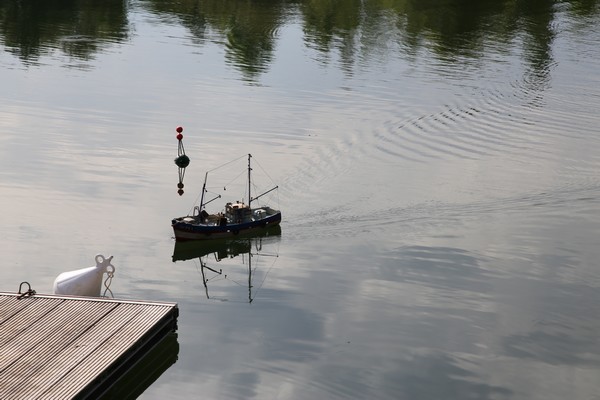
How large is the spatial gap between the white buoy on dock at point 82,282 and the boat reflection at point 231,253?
5.94 m

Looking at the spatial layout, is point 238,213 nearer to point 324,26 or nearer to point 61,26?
point 324,26

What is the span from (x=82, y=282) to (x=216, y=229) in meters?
10.5

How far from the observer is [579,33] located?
10006 centimetres

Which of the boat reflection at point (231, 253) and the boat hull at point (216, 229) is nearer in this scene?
the boat reflection at point (231, 253)

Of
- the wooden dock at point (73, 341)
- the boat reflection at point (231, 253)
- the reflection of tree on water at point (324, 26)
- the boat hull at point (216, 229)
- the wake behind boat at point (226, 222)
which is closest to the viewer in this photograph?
the wooden dock at point (73, 341)

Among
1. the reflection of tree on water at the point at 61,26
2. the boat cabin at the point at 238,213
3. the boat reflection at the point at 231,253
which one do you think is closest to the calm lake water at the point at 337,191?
the boat reflection at the point at 231,253

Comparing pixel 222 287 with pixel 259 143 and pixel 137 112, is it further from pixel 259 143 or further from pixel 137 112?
pixel 137 112

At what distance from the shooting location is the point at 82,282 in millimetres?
42781

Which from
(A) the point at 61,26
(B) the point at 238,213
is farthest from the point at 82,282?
(A) the point at 61,26

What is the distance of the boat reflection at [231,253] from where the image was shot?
161 ft

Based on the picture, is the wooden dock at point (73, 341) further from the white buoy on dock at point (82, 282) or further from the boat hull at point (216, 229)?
the boat hull at point (216, 229)

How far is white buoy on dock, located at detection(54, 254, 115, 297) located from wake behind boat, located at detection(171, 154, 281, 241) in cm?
805

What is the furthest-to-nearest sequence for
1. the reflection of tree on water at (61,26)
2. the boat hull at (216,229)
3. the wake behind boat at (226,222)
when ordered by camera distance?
the reflection of tree on water at (61,26) → the wake behind boat at (226,222) → the boat hull at (216,229)

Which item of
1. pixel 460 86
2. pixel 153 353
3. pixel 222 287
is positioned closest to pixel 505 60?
pixel 460 86
